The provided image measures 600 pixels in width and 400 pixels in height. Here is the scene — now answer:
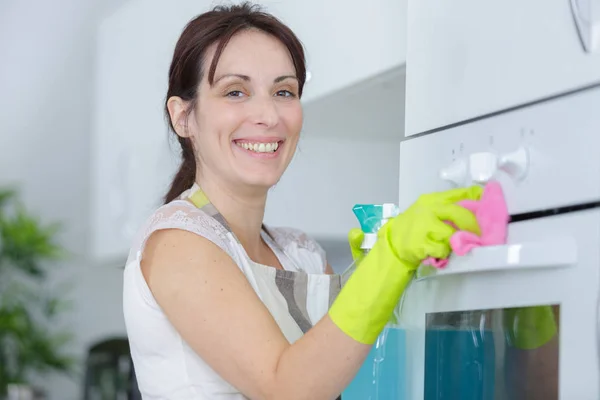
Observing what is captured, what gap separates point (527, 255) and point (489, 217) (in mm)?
73

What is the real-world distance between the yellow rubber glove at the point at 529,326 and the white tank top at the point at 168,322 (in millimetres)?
398

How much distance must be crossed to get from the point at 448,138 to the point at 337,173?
986mm

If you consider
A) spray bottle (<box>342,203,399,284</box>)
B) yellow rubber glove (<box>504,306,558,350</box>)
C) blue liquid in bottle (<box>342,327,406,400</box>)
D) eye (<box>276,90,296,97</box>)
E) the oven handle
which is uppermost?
eye (<box>276,90,296,97</box>)

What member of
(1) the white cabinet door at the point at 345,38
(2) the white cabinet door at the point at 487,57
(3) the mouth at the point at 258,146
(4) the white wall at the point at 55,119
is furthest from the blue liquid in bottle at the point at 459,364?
(4) the white wall at the point at 55,119

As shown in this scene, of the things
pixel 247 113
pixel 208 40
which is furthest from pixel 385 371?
pixel 208 40

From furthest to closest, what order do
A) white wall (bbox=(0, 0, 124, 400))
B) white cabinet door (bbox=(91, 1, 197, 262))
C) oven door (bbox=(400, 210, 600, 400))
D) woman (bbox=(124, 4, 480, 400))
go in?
1. white wall (bbox=(0, 0, 124, 400))
2. white cabinet door (bbox=(91, 1, 197, 262))
3. woman (bbox=(124, 4, 480, 400))
4. oven door (bbox=(400, 210, 600, 400))

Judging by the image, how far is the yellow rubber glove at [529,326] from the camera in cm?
89

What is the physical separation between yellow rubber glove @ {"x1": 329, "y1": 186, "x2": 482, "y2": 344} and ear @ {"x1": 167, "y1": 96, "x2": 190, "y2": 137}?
0.47m

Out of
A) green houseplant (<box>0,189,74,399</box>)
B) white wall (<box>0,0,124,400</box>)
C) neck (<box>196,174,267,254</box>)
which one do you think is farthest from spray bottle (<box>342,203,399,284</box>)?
white wall (<box>0,0,124,400</box>)

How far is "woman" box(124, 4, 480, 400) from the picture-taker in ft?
3.14

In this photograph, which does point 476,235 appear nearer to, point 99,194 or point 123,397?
point 99,194

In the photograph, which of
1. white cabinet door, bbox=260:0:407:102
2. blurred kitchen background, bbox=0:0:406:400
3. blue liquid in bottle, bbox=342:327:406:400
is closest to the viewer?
blue liquid in bottle, bbox=342:327:406:400

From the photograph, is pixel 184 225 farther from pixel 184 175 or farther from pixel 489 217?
pixel 489 217

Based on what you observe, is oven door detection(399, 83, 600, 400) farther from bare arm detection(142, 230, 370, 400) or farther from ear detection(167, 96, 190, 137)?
ear detection(167, 96, 190, 137)
